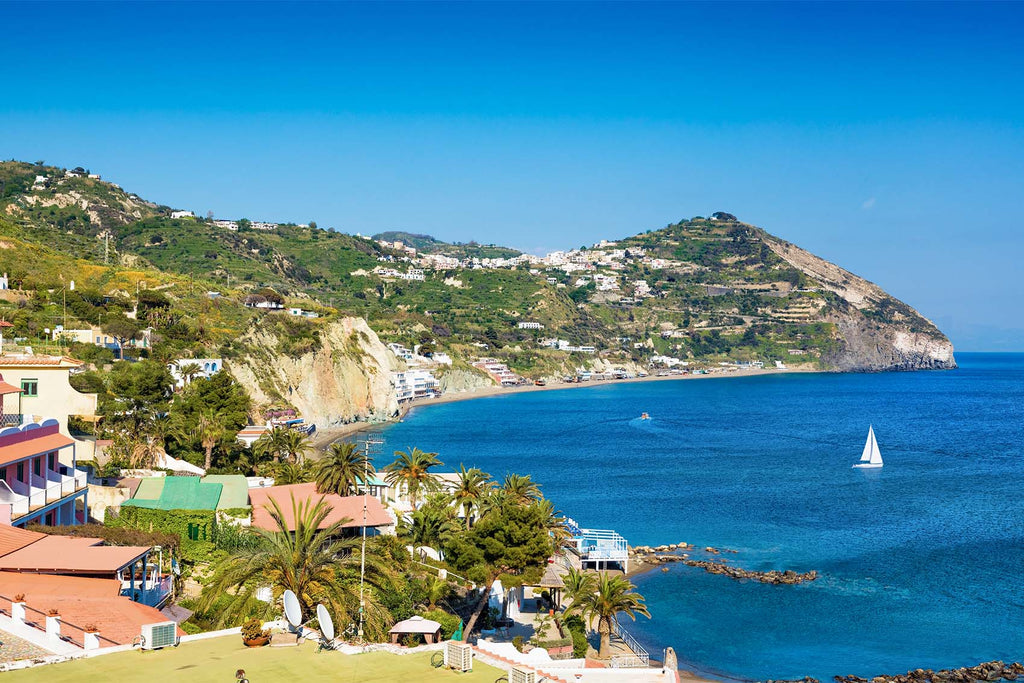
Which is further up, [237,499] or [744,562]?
[237,499]

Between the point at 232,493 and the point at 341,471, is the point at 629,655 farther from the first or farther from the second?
the point at 341,471

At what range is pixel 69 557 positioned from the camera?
75.0 ft

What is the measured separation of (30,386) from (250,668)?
78.0 feet

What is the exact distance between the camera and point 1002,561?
5175 centimetres

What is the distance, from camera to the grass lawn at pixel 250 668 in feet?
51.6

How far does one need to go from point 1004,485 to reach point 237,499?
222ft

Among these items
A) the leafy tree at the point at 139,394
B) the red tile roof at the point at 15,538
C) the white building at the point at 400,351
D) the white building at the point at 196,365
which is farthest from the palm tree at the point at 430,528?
the white building at the point at 400,351

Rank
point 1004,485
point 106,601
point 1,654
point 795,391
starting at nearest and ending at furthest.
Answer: point 1,654 < point 106,601 < point 1004,485 < point 795,391

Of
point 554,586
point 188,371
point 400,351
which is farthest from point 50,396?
point 400,351

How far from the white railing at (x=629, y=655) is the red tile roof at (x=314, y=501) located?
9.74m

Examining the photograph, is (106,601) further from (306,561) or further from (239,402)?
(239,402)

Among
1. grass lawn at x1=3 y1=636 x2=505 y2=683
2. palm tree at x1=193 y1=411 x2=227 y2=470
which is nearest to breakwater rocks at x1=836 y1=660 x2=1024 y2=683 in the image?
grass lawn at x1=3 y1=636 x2=505 y2=683

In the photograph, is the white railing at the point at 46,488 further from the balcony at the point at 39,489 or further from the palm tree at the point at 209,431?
the palm tree at the point at 209,431

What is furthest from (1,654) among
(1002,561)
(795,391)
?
(795,391)
